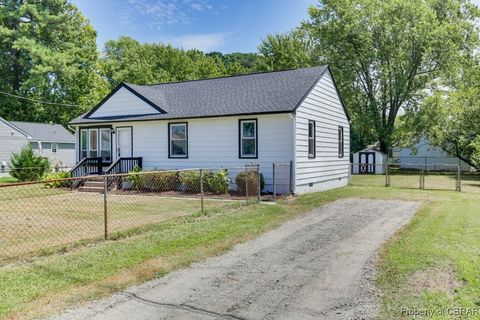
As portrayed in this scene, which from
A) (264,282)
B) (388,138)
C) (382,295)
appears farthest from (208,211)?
(388,138)

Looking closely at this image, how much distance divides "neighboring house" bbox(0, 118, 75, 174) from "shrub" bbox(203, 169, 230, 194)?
18.0m

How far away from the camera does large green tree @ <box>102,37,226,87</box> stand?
142 feet

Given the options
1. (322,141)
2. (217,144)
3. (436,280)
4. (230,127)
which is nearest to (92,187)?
(217,144)

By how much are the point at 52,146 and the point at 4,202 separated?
27564 millimetres

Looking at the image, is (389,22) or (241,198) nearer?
(241,198)

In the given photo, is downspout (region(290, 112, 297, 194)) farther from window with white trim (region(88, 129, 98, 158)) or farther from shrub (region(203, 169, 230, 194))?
window with white trim (region(88, 129, 98, 158))

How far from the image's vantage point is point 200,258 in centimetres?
596

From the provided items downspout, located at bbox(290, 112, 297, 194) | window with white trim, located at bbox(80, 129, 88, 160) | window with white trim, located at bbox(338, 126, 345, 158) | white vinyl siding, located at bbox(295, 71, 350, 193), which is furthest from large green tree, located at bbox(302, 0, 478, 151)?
window with white trim, located at bbox(80, 129, 88, 160)

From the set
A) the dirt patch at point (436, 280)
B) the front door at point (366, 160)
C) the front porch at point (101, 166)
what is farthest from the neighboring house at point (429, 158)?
the dirt patch at point (436, 280)

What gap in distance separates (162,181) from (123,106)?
191 inches

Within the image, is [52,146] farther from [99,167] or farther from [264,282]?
[264,282]

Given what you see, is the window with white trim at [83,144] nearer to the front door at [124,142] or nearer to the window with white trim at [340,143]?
the front door at [124,142]

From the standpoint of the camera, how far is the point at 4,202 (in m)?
12.8

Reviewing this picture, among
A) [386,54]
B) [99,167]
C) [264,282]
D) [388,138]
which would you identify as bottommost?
[264,282]
